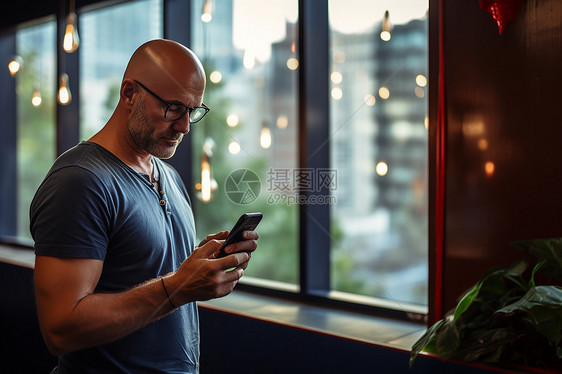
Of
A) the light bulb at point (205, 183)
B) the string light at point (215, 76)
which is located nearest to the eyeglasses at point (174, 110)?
the light bulb at point (205, 183)

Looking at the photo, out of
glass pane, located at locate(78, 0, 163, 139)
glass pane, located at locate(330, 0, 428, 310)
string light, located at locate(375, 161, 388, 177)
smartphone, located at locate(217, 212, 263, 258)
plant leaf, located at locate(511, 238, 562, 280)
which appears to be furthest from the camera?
glass pane, located at locate(78, 0, 163, 139)

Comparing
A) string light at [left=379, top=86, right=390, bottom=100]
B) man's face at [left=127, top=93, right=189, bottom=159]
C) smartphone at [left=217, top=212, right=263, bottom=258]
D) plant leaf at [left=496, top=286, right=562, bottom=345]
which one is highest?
string light at [left=379, top=86, right=390, bottom=100]

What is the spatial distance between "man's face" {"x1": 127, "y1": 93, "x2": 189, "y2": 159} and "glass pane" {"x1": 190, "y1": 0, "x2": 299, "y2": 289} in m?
0.81

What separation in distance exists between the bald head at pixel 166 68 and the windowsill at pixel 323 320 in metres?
0.98

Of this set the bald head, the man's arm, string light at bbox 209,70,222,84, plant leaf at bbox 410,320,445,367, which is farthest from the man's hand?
string light at bbox 209,70,222,84

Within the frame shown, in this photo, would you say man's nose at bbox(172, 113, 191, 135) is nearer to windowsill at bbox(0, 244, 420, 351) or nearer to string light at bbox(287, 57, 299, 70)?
windowsill at bbox(0, 244, 420, 351)

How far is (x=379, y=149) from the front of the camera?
2182 mm

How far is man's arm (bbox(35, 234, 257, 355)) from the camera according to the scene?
1065 mm

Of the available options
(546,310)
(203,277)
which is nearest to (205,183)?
(203,277)

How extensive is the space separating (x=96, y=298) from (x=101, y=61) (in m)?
2.66

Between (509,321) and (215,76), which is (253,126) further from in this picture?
(509,321)

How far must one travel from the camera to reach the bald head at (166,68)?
4.24 feet

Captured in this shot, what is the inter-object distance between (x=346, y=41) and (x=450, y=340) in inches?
52.6

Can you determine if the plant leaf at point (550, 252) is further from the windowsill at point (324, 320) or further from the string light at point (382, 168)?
the string light at point (382, 168)
